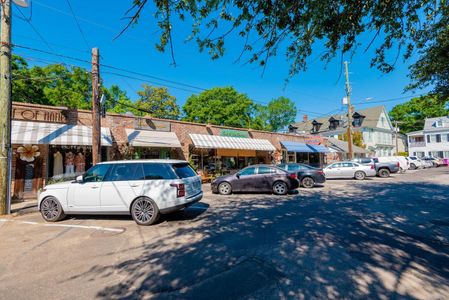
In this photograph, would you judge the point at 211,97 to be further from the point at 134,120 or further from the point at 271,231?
the point at 271,231

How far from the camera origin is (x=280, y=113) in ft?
168

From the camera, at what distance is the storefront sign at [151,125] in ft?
49.8

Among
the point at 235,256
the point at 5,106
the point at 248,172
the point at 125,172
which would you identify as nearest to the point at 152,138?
the point at 248,172

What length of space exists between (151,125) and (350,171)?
16.3 metres

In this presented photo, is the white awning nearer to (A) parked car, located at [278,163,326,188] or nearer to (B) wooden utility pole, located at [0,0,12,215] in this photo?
(B) wooden utility pole, located at [0,0,12,215]

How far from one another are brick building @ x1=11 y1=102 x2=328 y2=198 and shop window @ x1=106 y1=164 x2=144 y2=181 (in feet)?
20.9

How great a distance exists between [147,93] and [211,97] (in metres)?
10.4

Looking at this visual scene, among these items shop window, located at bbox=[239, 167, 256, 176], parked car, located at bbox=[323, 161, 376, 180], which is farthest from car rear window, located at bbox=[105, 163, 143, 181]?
parked car, located at bbox=[323, 161, 376, 180]

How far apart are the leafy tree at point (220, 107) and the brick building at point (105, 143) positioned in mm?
16625

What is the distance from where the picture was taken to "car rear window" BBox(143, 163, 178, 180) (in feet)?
21.6

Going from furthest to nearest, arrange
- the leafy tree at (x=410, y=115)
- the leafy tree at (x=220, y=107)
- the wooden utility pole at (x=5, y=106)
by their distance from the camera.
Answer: the leafy tree at (x=410, y=115), the leafy tree at (x=220, y=107), the wooden utility pole at (x=5, y=106)

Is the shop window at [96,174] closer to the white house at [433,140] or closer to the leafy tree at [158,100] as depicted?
the leafy tree at [158,100]

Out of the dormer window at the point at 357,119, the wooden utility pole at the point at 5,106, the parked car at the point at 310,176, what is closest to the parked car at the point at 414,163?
the dormer window at the point at 357,119

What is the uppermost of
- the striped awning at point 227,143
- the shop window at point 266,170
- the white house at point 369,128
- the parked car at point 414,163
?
the white house at point 369,128
